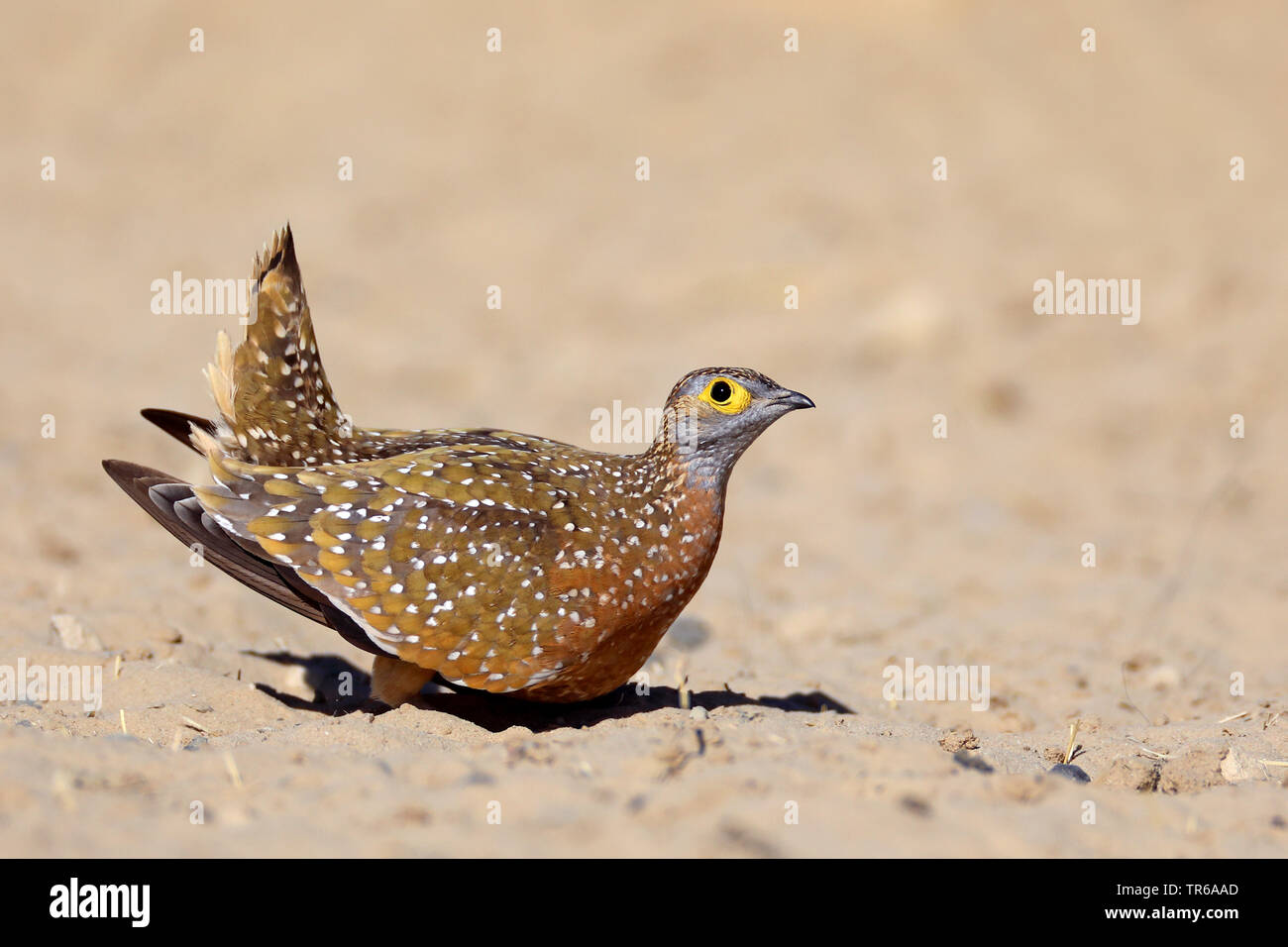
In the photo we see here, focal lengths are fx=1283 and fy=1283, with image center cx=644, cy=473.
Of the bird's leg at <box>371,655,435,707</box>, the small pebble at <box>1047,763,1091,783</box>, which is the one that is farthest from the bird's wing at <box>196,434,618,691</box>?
the small pebble at <box>1047,763,1091,783</box>

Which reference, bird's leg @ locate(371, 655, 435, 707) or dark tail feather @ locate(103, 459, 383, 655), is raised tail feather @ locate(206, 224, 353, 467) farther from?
bird's leg @ locate(371, 655, 435, 707)

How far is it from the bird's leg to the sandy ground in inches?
5.1

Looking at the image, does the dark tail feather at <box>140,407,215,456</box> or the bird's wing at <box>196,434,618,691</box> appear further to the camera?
the dark tail feather at <box>140,407,215,456</box>

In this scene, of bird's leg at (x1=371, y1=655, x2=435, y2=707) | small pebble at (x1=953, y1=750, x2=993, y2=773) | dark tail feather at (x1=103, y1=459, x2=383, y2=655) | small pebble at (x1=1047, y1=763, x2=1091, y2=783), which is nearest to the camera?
small pebble at (x1=953, y1=750, x2=993, y2=773)

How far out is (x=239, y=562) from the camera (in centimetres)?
627

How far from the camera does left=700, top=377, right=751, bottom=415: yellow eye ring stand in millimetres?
6465

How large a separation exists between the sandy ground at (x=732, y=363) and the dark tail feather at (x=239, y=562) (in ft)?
1.70

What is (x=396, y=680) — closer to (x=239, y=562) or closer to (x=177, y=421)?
(x=239, y=562)

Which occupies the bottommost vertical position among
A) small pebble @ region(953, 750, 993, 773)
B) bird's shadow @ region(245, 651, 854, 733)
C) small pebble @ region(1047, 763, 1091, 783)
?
small pebble @ region(1047, 763, 1091, 783)

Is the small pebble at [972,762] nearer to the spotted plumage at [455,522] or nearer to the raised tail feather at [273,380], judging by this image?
the spotted plumage at [455,522]

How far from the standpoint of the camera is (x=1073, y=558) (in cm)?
1110

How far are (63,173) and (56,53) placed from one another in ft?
14.2

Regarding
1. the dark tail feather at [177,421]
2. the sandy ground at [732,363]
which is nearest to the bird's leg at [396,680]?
the sandy ground at [732,363]

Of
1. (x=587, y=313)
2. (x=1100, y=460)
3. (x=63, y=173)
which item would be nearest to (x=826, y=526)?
(x=1100, y=460)
